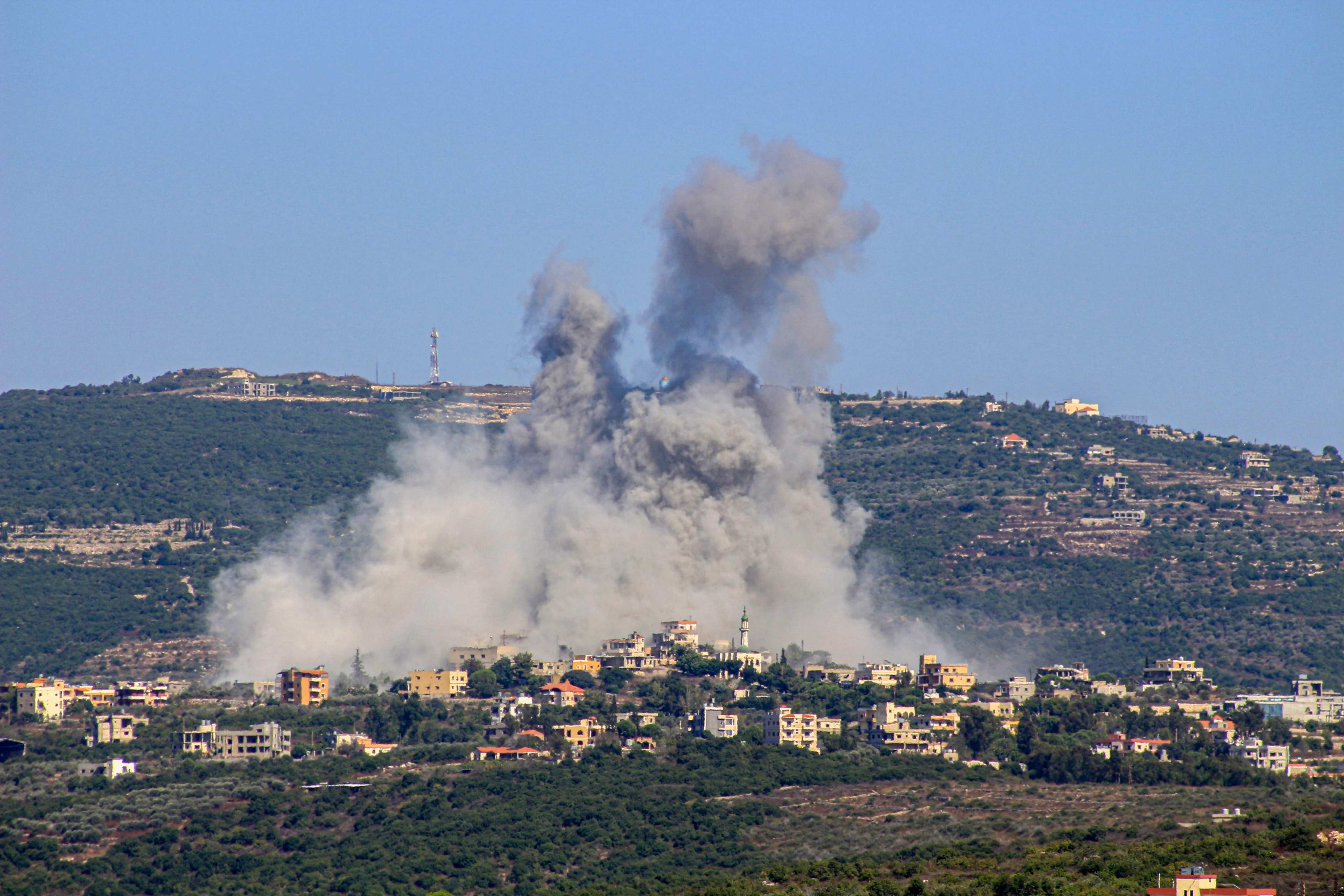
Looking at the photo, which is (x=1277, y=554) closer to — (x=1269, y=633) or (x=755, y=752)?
(x=1269, y=633)

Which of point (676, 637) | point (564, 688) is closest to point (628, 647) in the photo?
point (676, 637)

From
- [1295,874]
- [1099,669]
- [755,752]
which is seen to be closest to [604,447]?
[755,752]

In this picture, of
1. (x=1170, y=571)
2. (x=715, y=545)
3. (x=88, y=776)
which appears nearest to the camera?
(x=88, y=776)

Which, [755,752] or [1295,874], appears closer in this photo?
[1295,874]

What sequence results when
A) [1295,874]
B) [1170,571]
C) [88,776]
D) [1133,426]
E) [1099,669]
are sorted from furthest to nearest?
[1133,426] → [1170,571] → [1099,669] → [88,776] → [1295,874]

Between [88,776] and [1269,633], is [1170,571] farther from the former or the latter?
[88,776]

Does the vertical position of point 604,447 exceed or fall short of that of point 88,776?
it exceeds it

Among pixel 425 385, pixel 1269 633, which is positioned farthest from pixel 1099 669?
pixel 425 385

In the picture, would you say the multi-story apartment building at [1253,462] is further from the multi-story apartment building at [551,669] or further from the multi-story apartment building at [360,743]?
the multi-story apartment building at [360,743]
